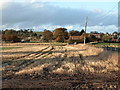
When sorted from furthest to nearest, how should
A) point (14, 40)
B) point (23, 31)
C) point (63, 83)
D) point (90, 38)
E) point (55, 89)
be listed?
point (23, 31) < point (14, 40) < point (90, 38) < point (63, 83) < point (55, 89)

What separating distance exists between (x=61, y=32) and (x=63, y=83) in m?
116

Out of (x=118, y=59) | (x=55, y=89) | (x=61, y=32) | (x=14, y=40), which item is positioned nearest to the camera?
(x=55, y=89)

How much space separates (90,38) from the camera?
104062mm

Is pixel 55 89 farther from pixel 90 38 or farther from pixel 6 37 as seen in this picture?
pixel 6 37

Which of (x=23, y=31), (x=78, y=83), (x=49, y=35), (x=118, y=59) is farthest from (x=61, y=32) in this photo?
Result: (x=78, y=83)

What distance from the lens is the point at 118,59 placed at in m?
19.2

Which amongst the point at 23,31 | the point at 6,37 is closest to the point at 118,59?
the point at 6,37

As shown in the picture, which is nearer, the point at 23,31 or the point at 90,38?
the point at 90,38

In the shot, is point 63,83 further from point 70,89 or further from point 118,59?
point 118,59

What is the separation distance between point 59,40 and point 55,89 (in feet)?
339

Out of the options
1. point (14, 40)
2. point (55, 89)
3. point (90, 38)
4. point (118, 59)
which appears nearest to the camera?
point (55, 89)

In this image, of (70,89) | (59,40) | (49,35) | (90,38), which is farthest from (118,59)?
(49,35)

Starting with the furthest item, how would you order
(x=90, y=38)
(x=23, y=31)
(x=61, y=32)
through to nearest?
(x=23, y=31)
(x=61, y=32)
(x=90, y=38)

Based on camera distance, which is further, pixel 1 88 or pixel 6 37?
pixel 6 37
